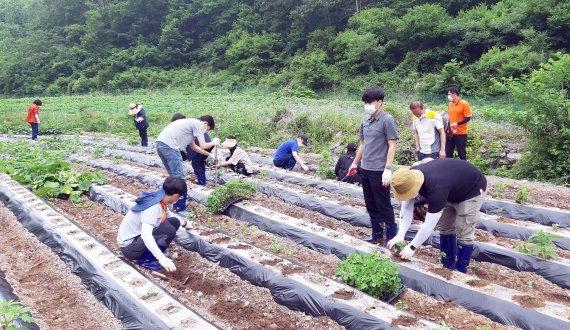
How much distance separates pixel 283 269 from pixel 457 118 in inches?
165

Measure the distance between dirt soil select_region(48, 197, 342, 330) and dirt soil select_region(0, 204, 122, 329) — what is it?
55 centimetres

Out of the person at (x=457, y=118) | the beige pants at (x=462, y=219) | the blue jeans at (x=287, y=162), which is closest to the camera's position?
the beige pants at (x=462, y=219)

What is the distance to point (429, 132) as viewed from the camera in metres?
5.91

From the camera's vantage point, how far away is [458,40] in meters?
23.8

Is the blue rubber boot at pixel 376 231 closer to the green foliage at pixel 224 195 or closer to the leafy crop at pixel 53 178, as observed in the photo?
the green foliage at pixel 224 195

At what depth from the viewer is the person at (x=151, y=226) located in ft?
12.2

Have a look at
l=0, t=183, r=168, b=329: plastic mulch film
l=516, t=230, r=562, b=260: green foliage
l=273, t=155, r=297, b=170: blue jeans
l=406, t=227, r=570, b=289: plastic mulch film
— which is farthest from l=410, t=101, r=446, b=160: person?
l=0, t=183, r=168, b=329: plastic mulch film

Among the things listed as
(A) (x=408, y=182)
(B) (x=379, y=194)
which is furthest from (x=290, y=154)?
(A) (x=408, y=182)

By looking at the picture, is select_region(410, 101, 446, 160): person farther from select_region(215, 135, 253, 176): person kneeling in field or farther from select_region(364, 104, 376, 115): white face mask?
select_region(215, 135, 253, 176): person kneeling in field

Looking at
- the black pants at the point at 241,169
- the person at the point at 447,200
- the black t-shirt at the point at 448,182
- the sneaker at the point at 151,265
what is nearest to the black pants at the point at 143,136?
the black pants at the point at 241,169

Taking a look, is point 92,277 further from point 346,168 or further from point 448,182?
point 346,168

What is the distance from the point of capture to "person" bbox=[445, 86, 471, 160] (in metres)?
6.46

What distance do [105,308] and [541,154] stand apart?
717 cm

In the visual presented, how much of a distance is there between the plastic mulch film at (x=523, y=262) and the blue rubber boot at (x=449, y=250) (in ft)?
1.76
